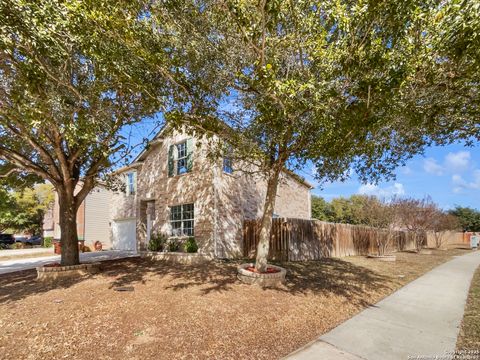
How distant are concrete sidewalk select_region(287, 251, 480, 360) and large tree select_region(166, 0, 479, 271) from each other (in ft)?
11.1

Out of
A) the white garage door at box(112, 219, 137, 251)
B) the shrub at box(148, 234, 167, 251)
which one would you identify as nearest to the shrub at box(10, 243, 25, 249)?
the white garage door at box(112, 219, 137, 251)

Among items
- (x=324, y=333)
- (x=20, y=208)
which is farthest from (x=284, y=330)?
(x=20, y=208)

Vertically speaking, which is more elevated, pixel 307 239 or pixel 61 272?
pixel 307 239

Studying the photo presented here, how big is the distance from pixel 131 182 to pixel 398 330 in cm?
1745

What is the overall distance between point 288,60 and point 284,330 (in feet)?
19.4

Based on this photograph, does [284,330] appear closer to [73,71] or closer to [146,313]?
[146,313]

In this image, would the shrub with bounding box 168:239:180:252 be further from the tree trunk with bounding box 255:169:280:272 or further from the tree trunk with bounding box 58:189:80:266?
the tree trunk with bounding box 255:169:280:272

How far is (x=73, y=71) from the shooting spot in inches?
333

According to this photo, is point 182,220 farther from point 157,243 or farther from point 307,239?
point 307,239

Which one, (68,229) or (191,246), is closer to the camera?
(68,229)

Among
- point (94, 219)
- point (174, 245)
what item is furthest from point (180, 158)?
point (94, 219)

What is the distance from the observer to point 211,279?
28.4 ft

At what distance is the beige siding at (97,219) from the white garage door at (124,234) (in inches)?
229

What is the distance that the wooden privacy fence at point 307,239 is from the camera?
43.5 feet
